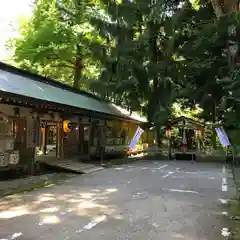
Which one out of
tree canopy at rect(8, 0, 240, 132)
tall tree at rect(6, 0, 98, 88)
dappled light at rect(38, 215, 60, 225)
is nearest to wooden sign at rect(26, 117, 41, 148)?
tree canopy at rect(8, 0, 240, 132)

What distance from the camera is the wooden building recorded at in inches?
464

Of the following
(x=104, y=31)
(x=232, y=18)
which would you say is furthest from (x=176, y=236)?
(x=104, y=31)

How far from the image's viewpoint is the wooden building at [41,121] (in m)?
11.8

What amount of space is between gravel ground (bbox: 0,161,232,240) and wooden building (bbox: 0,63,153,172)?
8.63 feet

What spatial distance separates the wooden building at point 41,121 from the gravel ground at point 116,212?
263 centimetres

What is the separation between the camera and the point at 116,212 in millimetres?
7473

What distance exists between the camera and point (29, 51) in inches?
904

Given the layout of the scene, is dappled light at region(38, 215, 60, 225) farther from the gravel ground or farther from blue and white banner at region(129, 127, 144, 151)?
blue and white banner at region(129, 127, 144, 151)

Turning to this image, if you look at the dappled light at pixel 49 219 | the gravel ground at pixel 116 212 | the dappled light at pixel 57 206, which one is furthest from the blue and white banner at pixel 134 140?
the dappled light at pixel 49 219

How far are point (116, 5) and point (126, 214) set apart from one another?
7397 mm

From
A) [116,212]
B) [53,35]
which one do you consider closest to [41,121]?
[116,212]

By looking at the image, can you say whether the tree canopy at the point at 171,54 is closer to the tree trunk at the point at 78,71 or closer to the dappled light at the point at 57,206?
the dappled light at the point at 57,206

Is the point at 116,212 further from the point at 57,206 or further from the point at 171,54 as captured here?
the point at 171,54

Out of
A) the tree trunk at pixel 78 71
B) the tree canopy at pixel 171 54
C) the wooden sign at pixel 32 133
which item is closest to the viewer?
the tree canopy at pixel 171 54
